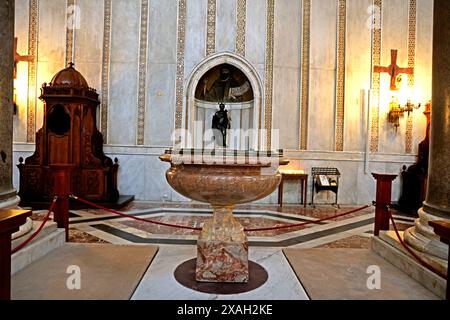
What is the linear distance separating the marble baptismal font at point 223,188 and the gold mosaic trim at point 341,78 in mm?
6098

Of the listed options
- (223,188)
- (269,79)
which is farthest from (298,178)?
(223,188)

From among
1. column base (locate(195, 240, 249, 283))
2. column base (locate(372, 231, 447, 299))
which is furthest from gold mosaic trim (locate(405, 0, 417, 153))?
column base (locate(195, 240, 249, 283))

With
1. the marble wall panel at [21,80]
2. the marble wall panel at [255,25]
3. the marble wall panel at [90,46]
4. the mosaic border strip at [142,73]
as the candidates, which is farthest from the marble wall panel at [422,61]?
the marble wall panel at [21,80]

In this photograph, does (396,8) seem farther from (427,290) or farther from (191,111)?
(427,290)

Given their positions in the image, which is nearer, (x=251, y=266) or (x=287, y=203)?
(x=251, y=266)

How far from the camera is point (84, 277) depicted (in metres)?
2.86

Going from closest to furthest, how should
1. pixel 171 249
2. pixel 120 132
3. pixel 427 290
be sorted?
pixel 427 290, pixel 171 249, pixel 120 132

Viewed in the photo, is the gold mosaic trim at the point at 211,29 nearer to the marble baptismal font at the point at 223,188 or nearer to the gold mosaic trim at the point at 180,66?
the gold mosaic trim at the point at 180,66

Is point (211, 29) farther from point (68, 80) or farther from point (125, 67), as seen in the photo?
point (68, 80)

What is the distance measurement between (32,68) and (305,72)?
23.1 ft

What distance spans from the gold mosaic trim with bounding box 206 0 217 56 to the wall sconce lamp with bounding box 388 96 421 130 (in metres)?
4.91

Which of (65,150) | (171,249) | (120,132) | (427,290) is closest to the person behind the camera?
(427,290)
